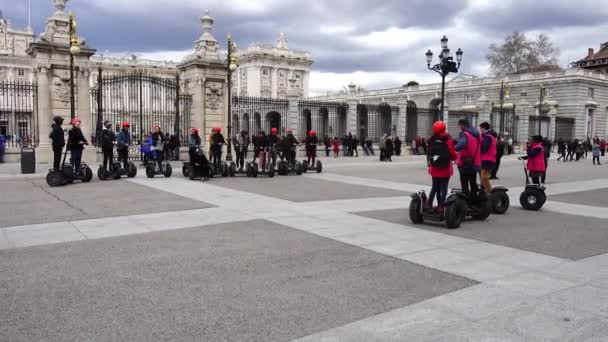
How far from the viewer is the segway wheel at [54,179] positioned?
13516 millimetres

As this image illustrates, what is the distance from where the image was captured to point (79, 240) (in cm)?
707

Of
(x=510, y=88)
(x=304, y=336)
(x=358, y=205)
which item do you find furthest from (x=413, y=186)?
(x=510, y=88)

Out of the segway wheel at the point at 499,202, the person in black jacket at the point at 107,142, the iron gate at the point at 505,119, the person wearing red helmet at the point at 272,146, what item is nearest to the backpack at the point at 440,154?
the segway wheel at the point at 499,202

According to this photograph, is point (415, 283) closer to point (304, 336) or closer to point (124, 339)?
point (304, 336)

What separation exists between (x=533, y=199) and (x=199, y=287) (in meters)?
8.33

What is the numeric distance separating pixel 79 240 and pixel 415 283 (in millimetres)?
4728

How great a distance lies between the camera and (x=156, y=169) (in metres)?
17.0

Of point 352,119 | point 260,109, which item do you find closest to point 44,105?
point 260,109

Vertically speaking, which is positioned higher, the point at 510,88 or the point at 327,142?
the point at 510,88

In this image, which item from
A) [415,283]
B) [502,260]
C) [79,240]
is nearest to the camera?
[415,283]

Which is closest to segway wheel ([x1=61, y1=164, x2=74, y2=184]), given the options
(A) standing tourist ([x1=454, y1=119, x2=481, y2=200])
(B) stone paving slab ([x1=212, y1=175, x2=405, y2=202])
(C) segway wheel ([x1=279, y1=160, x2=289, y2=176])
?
(B) stone paving slab ([x1=212, y1=175, x2=405, y2=202])

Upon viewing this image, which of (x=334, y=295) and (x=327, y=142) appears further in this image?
(x=327, y=142)

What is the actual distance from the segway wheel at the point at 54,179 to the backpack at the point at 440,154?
401 inches

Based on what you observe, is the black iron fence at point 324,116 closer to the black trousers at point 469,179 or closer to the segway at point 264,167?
the segway at point 264,167
